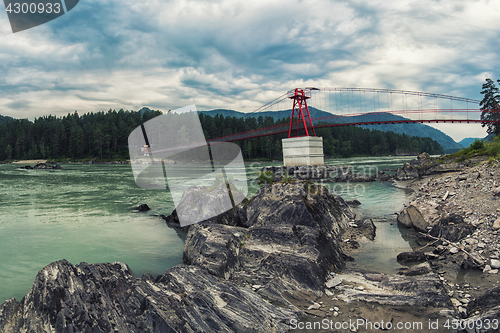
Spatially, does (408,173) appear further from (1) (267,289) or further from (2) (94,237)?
(2) (94,237)

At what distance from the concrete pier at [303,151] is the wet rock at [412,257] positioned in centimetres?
2752

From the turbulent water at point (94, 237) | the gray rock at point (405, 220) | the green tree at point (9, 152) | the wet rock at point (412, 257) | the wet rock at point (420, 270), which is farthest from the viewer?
the green tree at point (9, 152)

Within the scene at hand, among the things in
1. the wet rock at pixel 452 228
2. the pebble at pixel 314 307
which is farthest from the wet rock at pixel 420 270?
the pebble at pixel 314 307

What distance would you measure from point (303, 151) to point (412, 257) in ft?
92.2

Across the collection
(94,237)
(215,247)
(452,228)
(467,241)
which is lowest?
(94,237)

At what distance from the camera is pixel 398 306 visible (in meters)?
4.35

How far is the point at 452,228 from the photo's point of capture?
7109 millimetres

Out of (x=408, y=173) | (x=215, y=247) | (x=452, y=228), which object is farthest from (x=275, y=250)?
(x=408, y=173)

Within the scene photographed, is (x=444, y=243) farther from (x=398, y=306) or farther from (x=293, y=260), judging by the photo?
(x=293, y=260)

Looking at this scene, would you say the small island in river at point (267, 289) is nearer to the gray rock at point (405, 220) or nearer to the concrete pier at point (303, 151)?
the gray rock at point (405, 220)

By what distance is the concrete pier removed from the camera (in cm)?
3403

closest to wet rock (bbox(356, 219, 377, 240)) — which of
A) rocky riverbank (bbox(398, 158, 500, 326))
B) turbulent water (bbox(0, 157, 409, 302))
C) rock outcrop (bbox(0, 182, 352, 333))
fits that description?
turbulent water (bbox(0, 157, 409, 302))

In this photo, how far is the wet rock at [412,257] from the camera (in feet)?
21.7

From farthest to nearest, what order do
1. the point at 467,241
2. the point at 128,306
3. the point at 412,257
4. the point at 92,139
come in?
the point at 92,139 < the point at 412,257 < the point at 467,241 < the point at 128,306
